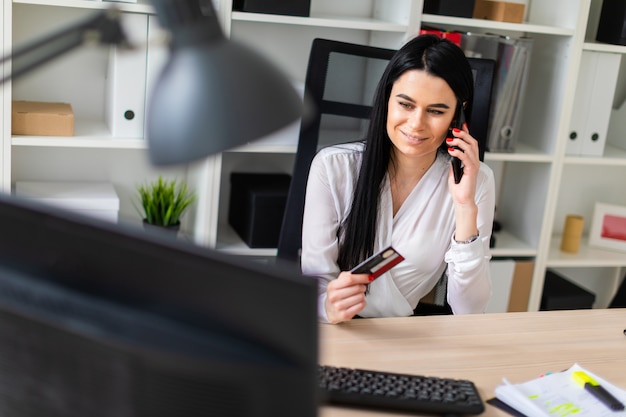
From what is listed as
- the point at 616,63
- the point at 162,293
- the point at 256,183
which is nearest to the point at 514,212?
the point at 616,63

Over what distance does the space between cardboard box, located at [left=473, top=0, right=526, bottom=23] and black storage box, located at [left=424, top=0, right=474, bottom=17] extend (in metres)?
0.12

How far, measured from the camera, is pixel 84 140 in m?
2.49

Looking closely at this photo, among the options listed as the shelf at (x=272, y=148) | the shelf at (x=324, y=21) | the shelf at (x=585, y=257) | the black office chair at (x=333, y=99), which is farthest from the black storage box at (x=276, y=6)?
the shelf at (x=585, y=257)

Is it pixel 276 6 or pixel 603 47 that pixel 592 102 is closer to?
pixel 603 47

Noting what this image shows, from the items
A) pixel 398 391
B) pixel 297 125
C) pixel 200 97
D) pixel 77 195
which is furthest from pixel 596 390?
pixel 77 195

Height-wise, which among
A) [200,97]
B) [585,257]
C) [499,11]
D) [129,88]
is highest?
[499,11]

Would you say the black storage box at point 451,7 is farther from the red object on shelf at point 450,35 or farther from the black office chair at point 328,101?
the black office chair at point 328,101

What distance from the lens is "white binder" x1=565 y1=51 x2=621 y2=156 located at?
2.97 m

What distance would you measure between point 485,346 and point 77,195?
1.50 meters

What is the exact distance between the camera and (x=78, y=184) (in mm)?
2730

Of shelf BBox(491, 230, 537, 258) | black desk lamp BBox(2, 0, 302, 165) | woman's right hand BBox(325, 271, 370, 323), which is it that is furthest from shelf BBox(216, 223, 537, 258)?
black desk lamp BBox(2, 0, 302, 165)

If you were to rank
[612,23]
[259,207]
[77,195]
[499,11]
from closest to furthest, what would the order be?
[77,195] < [259,207] < [499,11] < [612,23]

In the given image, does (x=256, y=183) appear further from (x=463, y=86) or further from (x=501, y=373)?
(x=501, y=373)

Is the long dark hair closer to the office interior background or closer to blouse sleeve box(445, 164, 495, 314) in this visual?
blouse sleeve box(445, 164, 495, 314)
